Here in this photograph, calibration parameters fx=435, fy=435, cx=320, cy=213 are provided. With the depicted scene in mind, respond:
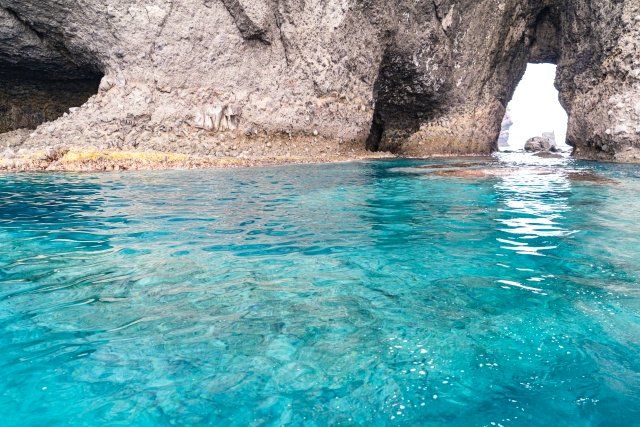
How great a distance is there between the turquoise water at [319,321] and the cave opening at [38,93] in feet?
66.6

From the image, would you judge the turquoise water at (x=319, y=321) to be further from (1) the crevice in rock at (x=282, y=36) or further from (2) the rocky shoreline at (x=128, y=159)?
(1) the crevice in rock at (x=282, y=36)

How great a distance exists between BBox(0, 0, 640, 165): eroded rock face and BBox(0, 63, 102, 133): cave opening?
0.25m

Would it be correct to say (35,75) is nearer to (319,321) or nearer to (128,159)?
(128,159)

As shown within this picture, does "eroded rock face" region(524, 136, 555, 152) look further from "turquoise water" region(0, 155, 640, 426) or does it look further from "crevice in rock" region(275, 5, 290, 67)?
"turquoise water" region(0, 155, 640, 426)

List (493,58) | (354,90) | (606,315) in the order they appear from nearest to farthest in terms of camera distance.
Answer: (606,315) → (354,90) → (493,58)

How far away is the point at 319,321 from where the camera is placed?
A: 9.91ft

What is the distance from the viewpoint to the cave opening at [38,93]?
22.8 meters

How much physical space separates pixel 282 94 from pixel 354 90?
14.5 feet

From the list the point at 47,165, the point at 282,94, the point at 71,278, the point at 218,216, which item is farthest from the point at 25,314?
the point at 282,94

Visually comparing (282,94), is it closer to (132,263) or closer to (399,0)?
(399,0)

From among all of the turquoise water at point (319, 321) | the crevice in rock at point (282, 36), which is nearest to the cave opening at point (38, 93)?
the crevice in rock at point (282, 36)

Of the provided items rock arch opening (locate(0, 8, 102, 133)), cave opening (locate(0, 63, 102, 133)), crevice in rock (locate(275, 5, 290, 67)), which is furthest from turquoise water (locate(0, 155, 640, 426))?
cave opening (locate(0, 63, 102, 133))

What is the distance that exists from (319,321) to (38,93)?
2753 cm

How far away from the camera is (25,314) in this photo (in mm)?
3131
